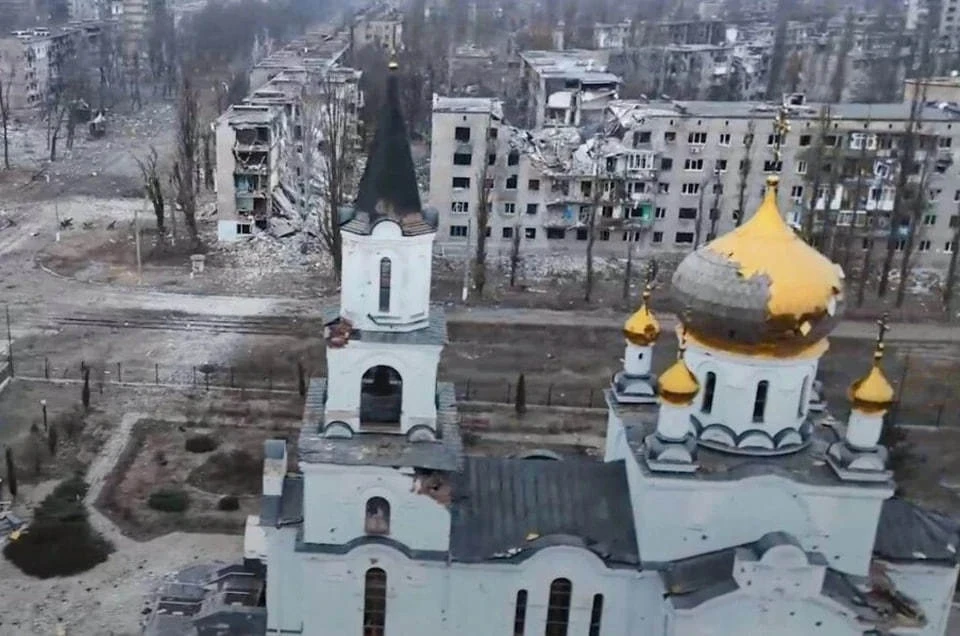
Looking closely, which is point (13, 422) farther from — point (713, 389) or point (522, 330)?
point (713, 389)

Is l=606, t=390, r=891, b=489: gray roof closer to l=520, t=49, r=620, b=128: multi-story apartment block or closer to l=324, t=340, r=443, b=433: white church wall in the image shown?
l=324, t=340, r=443, b=433: white church wall

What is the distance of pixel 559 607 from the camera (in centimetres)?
1636

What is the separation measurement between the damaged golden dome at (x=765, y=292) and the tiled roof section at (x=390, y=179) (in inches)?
179

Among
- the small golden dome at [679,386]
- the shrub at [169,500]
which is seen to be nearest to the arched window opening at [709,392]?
the small golden dome at [679,386]

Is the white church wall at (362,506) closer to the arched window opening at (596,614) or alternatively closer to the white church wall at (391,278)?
the white church wall at (391,278)

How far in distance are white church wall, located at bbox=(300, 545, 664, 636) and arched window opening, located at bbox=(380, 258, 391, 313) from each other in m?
3.73

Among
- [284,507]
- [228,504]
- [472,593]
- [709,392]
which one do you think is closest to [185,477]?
[228,504]

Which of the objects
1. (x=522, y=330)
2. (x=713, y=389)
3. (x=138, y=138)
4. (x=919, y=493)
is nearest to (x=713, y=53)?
(x=138, y=138)

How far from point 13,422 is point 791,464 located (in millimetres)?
20454

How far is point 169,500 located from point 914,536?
15.7 metres

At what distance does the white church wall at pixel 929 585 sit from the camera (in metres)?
16.5

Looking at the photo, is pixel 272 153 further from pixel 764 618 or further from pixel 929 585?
pixel 929 585

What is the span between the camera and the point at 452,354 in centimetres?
3309

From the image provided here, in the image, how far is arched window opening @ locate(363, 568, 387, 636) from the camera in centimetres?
1625
